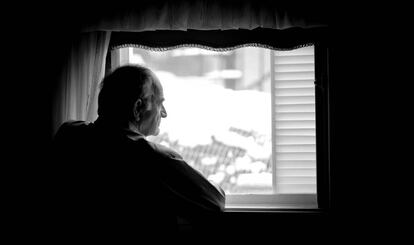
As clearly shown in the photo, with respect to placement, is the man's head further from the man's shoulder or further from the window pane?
the window pane

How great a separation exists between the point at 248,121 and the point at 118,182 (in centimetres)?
74

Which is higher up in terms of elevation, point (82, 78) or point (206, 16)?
point (206, 16)

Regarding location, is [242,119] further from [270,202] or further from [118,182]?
[118,182]

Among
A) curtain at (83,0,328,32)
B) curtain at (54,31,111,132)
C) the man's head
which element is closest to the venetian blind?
curtain at (83,0,328,32)

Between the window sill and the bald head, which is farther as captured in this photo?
the window sill

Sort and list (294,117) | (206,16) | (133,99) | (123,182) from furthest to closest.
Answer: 1. (294,117)
2. (206,16)
3. (133,99)
4. (123,182)

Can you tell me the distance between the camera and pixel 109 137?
5.13ft

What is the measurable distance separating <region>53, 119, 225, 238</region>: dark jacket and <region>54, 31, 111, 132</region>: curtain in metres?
0.44

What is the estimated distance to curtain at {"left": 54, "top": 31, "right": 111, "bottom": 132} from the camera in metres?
2.00

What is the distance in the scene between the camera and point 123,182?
1.54 m

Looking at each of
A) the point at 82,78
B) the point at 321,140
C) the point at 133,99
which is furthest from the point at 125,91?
the point at 321,140

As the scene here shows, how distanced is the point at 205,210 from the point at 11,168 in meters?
0.98

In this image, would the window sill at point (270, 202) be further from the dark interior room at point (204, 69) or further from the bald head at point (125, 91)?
the bald head at point (125, 91)

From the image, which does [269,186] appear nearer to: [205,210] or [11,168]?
[205,210]
